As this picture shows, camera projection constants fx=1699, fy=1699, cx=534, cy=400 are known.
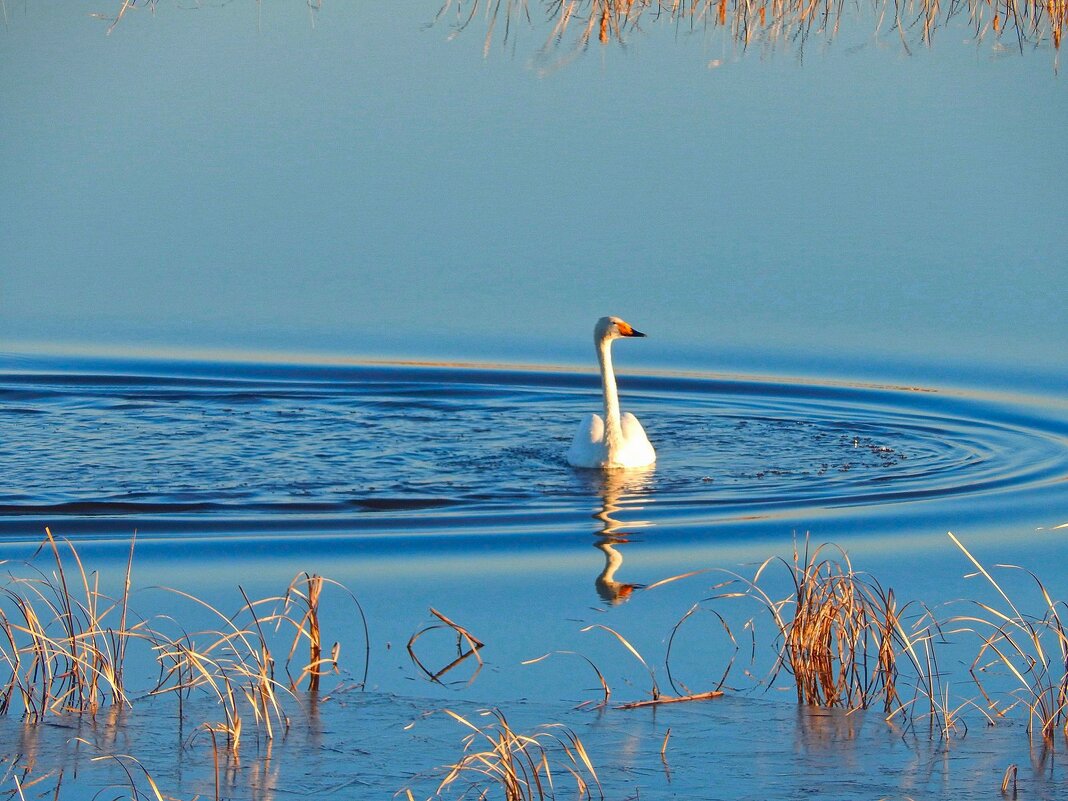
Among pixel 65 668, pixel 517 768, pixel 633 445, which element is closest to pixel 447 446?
pixel 633 445

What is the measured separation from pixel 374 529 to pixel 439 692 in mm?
3035

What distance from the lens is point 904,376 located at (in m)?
13.8

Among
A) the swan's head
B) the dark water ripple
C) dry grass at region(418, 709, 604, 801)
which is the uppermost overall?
the swan's head

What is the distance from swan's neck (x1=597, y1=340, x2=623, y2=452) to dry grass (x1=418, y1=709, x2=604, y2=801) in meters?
5.59

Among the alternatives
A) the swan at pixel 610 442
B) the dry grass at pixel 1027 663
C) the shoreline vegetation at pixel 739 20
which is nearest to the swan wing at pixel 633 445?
the swan at pixel 610 442

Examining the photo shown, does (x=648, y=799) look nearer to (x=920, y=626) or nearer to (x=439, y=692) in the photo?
(x=439, y=692)

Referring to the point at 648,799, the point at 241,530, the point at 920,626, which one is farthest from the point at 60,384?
the point at 648,799

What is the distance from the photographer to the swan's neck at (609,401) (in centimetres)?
1159

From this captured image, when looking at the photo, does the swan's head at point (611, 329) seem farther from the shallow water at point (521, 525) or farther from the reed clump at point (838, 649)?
the reed clump at point (838, 649)

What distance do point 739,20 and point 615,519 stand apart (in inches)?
546

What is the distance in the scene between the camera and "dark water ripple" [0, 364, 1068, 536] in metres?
10.4

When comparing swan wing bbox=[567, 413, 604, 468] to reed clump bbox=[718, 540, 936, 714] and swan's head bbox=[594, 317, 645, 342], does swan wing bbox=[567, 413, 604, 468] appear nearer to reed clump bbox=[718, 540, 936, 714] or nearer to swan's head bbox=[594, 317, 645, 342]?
swan's head bbox=[594, 317, 645, 342]

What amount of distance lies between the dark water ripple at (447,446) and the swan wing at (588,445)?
141mm

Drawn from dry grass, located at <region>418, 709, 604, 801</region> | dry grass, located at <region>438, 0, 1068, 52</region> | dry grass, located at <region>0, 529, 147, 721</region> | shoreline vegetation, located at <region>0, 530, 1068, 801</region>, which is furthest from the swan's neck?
dry grass, located at <region>438, 0, 1068, 52</region>
